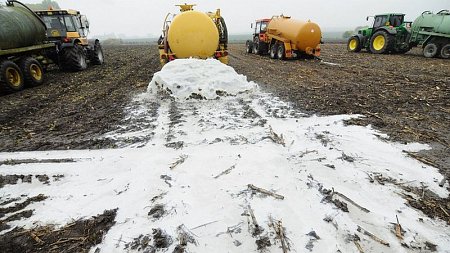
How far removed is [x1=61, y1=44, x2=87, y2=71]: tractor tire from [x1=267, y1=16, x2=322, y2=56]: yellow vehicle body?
10.2 m

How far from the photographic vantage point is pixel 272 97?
7348mm

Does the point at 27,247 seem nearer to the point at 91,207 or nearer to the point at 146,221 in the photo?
the point at 91,207

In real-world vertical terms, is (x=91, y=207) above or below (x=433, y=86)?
below

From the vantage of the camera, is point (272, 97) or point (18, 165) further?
point (272, 97)

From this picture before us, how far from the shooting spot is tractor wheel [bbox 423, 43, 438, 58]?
48.9 feet

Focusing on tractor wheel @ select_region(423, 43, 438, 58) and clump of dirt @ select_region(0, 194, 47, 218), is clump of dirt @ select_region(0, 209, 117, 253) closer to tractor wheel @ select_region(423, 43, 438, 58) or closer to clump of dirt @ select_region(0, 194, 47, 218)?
clump of dirt @ select_region(0, 194, 47, 218)

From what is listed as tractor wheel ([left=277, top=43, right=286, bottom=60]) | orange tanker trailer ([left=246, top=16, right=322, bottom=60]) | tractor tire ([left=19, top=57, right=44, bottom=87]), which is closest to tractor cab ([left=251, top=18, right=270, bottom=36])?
orange tanker trailer ([left=246, top=16, right=322, bottom=60])

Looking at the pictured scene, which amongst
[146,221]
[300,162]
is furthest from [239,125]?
[146,221]

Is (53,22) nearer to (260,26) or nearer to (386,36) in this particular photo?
(260,26)

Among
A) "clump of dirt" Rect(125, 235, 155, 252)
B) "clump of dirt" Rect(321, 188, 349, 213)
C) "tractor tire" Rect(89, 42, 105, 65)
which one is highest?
"tractor tire" Rect(89, 42, 105, 65)

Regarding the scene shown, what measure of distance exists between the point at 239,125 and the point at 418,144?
2962 mm

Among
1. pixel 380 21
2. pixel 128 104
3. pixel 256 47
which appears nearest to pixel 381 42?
pixel 380 21

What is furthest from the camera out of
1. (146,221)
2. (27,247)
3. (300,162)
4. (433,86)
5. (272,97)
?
(433,86)

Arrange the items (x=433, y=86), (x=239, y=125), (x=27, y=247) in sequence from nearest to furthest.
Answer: (x=27, y=247) → (x=239, y=125) → (x=433, y=86)
